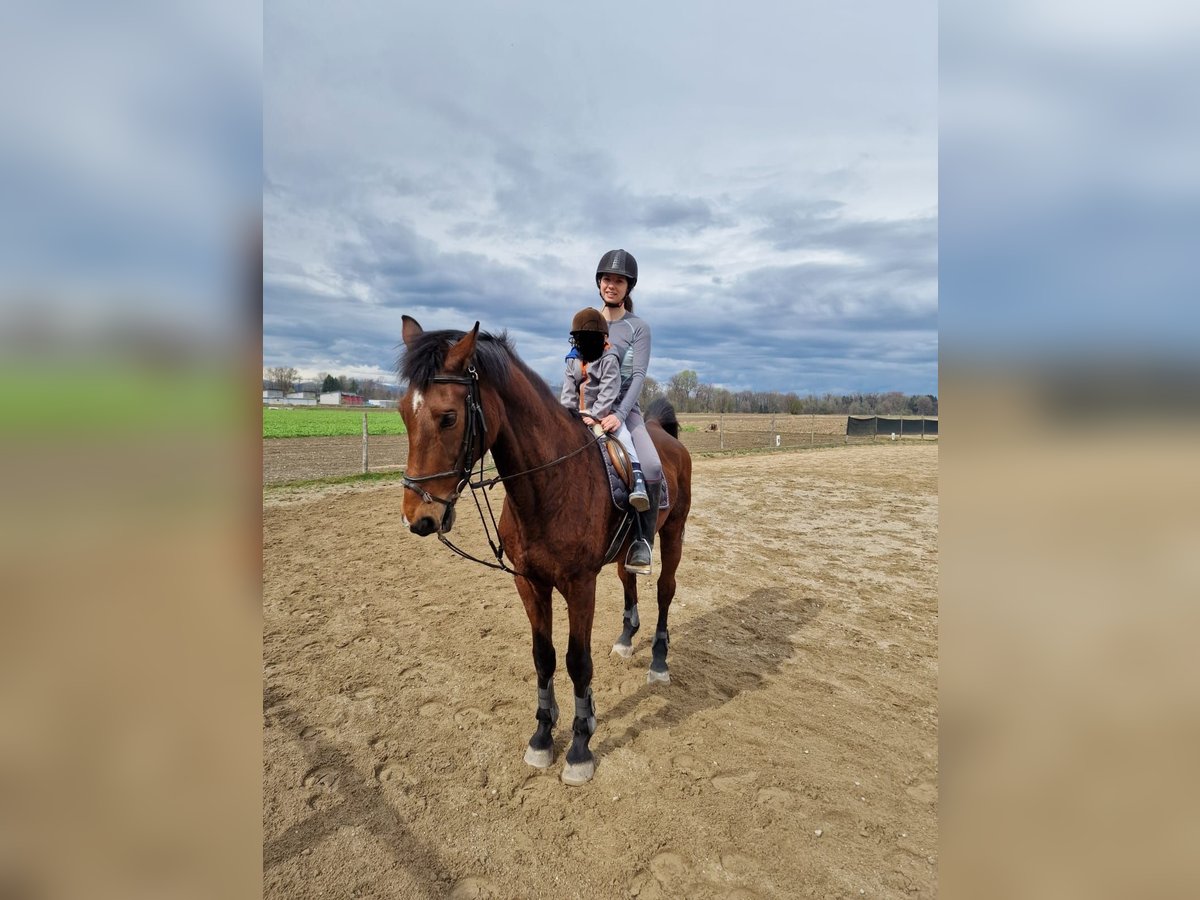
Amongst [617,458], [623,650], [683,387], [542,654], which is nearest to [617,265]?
[617,458]

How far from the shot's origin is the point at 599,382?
3801 millimetres

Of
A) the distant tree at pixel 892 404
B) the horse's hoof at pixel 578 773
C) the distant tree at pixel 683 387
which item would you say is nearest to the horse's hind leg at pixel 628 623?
the horse's hoof at pixel 578 773

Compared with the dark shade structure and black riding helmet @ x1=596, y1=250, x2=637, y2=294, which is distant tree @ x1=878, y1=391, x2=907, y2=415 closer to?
the dark shade structure

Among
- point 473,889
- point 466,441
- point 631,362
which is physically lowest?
point 473,889

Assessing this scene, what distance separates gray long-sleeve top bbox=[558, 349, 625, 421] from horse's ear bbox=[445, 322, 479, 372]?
1.03 meters

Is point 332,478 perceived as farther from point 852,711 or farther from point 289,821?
point 852,711

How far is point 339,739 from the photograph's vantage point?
3.43 metres

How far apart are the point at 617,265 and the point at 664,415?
2.10 m

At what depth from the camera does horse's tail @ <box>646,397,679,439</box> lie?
5594 millimetres

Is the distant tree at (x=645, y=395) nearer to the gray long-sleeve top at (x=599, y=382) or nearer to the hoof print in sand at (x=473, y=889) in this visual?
the gray long-sleeve top at (x=599, y=382)

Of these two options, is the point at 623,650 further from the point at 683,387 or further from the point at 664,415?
the point at 683,387
